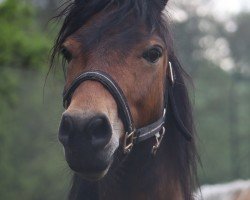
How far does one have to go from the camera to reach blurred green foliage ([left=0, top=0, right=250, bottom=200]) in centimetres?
1228

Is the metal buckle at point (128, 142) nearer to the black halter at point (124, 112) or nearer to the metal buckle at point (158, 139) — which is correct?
the black halter at point (124, 112)

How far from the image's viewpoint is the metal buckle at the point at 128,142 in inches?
123

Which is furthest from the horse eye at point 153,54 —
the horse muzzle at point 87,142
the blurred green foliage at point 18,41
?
the blurred green foliage at point 18,41

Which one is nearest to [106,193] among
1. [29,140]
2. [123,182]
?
[123,182]

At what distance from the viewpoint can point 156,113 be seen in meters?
3.35

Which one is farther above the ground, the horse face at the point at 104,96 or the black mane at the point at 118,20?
the black mane at the point at 118,20

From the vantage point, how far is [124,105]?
10.1 feet

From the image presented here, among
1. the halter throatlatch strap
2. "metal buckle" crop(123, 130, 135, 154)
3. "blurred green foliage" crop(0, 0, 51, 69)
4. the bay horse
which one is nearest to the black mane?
the bay horse

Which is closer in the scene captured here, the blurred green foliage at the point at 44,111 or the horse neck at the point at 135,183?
the horse neck at the point at 135,183

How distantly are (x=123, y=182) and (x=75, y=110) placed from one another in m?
0.68

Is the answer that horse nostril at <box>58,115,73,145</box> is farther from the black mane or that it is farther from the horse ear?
the horse ear

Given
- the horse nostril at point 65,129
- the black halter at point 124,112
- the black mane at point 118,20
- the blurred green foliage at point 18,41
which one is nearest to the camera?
the horse nostril at point 65,129

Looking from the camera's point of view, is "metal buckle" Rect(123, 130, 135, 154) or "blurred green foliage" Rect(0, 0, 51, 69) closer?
"metal buckle" Rect(123, 130, 135, 154)

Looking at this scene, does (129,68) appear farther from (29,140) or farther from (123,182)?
(29,140)
